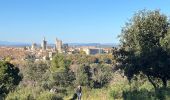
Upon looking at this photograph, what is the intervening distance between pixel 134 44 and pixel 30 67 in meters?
50.7

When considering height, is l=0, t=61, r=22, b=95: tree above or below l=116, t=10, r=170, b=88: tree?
below

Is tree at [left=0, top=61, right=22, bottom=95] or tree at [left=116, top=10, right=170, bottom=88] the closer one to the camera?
tree at [left=116, top=10, right=170, bottom=88]

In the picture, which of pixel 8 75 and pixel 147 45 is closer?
pixel 147 45

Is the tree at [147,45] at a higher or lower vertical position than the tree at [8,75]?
higher

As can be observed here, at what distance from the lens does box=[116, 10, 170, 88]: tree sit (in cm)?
2577

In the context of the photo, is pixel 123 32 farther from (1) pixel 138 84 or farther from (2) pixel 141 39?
(1) pixel 138 84

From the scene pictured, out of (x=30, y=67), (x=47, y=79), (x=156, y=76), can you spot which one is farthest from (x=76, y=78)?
(x=156, y=76)

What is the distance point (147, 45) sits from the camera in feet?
85.5

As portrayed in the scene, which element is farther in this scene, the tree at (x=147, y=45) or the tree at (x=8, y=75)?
the tree at (x=8, y=75)

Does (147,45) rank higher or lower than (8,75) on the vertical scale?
higher

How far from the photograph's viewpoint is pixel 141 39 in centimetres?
2609

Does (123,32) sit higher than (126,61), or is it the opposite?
(123,32)

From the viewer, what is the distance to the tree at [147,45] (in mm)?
25766

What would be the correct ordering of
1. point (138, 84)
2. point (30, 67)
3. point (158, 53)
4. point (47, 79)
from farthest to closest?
point (30, 67)
point (47, 79)
point (138, 84)
point (158, 53)
